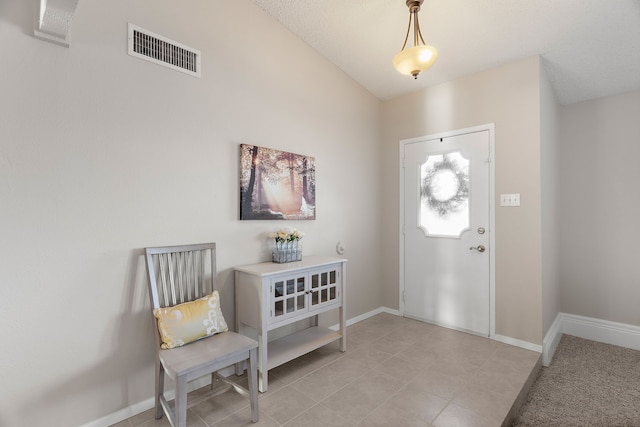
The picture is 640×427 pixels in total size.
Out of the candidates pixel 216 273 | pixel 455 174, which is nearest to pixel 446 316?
pixel 455 174

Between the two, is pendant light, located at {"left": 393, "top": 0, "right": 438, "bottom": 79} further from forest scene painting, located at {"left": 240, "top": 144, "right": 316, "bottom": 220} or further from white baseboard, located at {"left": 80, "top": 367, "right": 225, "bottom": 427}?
white baseboard, located at {"left": 80, "top": 367, "right": 225, "bottom": 427}

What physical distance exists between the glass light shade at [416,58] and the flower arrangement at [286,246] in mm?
1474

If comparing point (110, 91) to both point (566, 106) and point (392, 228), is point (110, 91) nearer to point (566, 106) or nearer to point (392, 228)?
point (392, 228)

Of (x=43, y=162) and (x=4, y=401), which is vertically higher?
(x=43, y=162)

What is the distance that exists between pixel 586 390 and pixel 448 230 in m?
1.62

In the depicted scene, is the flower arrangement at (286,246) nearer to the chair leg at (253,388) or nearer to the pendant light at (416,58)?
the chair leg at (253,388)

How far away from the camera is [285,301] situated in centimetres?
229

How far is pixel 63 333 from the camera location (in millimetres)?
1694

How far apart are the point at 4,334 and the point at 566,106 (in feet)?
16.7

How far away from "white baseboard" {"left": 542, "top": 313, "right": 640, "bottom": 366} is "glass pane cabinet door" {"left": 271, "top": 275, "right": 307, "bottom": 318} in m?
2.17

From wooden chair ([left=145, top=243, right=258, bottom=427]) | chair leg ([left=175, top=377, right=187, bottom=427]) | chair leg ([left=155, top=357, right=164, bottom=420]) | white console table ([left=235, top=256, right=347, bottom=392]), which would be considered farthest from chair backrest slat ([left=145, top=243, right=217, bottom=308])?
chair leg ([left=175, top=377, right=187, bottom=427])

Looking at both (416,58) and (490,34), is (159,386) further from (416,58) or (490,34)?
(490,34)

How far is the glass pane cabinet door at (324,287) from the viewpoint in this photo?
252cm

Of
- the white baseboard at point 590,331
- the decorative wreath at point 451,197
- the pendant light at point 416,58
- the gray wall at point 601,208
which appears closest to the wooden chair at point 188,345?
the pendant light at point 416,58
